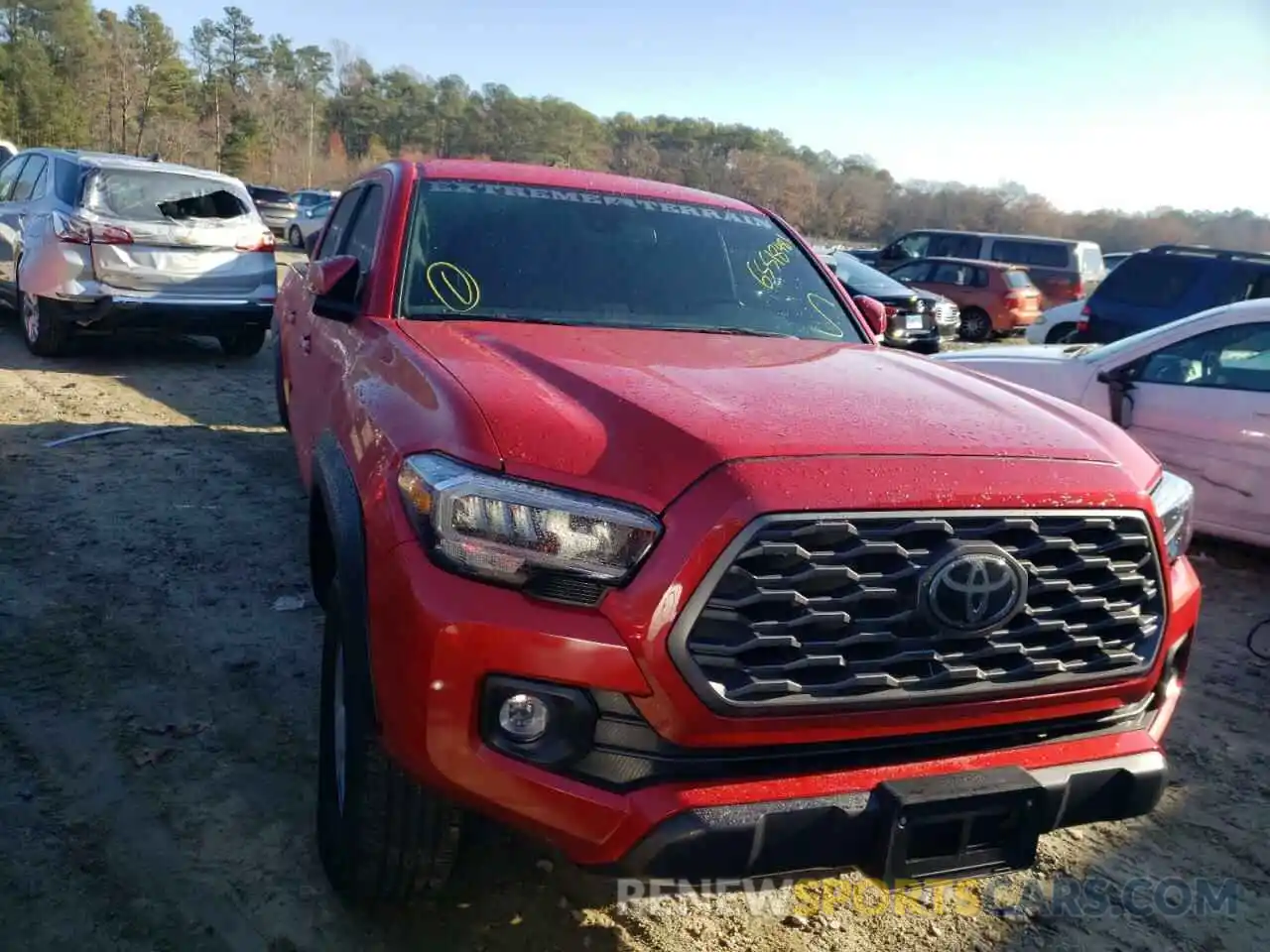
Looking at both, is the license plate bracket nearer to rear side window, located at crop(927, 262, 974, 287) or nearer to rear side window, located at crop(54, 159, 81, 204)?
rear side window, located at crop(54, 159, 81, 204)

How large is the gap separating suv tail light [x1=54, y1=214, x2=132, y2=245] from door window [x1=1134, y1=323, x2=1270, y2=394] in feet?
25.0

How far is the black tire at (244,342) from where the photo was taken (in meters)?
9.37

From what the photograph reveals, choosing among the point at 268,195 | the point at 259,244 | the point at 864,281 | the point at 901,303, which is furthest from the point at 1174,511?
the point at 268,195

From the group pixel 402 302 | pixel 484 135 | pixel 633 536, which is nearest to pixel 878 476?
pixel 633 536

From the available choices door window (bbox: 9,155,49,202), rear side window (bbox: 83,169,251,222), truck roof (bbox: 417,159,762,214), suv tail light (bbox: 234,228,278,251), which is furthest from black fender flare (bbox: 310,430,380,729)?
door window (bbox: 9,155,49,202)

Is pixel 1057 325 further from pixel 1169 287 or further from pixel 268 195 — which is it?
pixel 268 195

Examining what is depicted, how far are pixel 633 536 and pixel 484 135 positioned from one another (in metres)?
33.8

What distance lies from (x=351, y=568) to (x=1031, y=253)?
68.6 feet

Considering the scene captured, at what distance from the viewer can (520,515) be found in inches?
78.2

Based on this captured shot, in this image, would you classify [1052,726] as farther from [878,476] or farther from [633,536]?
[633,536]

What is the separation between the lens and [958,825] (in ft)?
6.71

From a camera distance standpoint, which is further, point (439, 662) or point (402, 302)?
point (402, 302)

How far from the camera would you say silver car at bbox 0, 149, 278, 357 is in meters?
8.19

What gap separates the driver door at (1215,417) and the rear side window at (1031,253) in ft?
52.0
